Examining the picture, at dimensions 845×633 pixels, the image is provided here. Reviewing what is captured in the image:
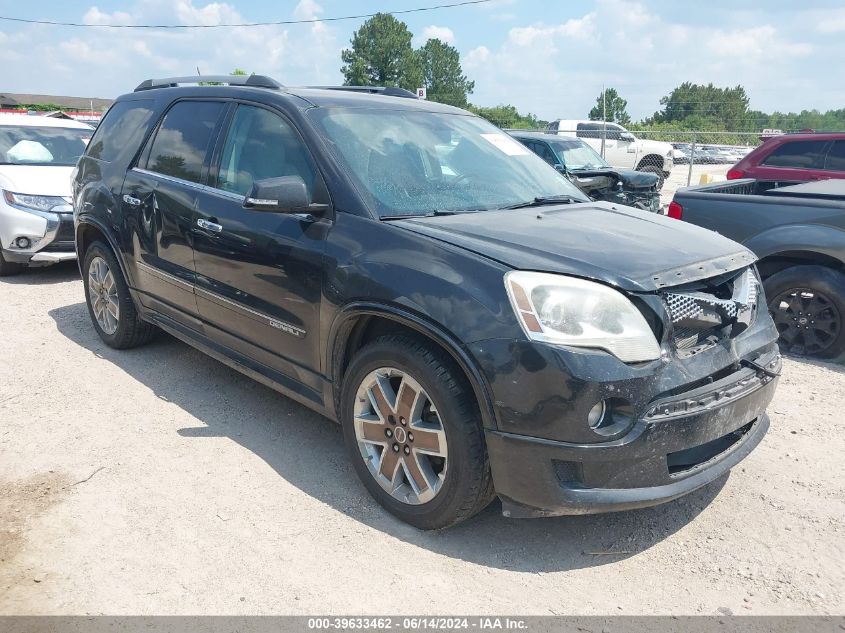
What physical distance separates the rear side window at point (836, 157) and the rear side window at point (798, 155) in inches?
4.6

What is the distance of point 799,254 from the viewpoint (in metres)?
5.27

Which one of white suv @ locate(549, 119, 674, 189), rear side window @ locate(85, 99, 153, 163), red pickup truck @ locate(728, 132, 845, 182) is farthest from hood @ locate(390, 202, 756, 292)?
white suv @ locate(549, 119, 674, 189)

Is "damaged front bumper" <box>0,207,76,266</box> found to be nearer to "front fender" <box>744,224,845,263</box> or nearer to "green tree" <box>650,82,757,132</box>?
"front fender" <box>744,224,845,263</box>

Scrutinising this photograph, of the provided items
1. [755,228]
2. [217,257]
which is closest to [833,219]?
[755,228]

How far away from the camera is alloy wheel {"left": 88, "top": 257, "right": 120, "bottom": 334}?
5293 millimetres

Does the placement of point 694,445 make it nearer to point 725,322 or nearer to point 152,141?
point 725,322

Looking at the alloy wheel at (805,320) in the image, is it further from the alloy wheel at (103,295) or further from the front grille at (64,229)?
the front grille at (64,229)

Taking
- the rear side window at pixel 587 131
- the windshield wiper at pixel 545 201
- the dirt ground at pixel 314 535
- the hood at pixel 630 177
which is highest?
the rear side window at pixel 587 131

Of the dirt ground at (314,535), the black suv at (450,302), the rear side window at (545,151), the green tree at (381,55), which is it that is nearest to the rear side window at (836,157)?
the rear side window at (545,151)

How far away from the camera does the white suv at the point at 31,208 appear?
7555 millimetres

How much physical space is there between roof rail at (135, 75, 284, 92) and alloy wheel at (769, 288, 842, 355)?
4001 millimetres

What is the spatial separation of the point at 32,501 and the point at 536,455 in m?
2.39

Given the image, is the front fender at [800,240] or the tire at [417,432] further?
the front fender at [800,240]

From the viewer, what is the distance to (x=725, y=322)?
9.60 feet
